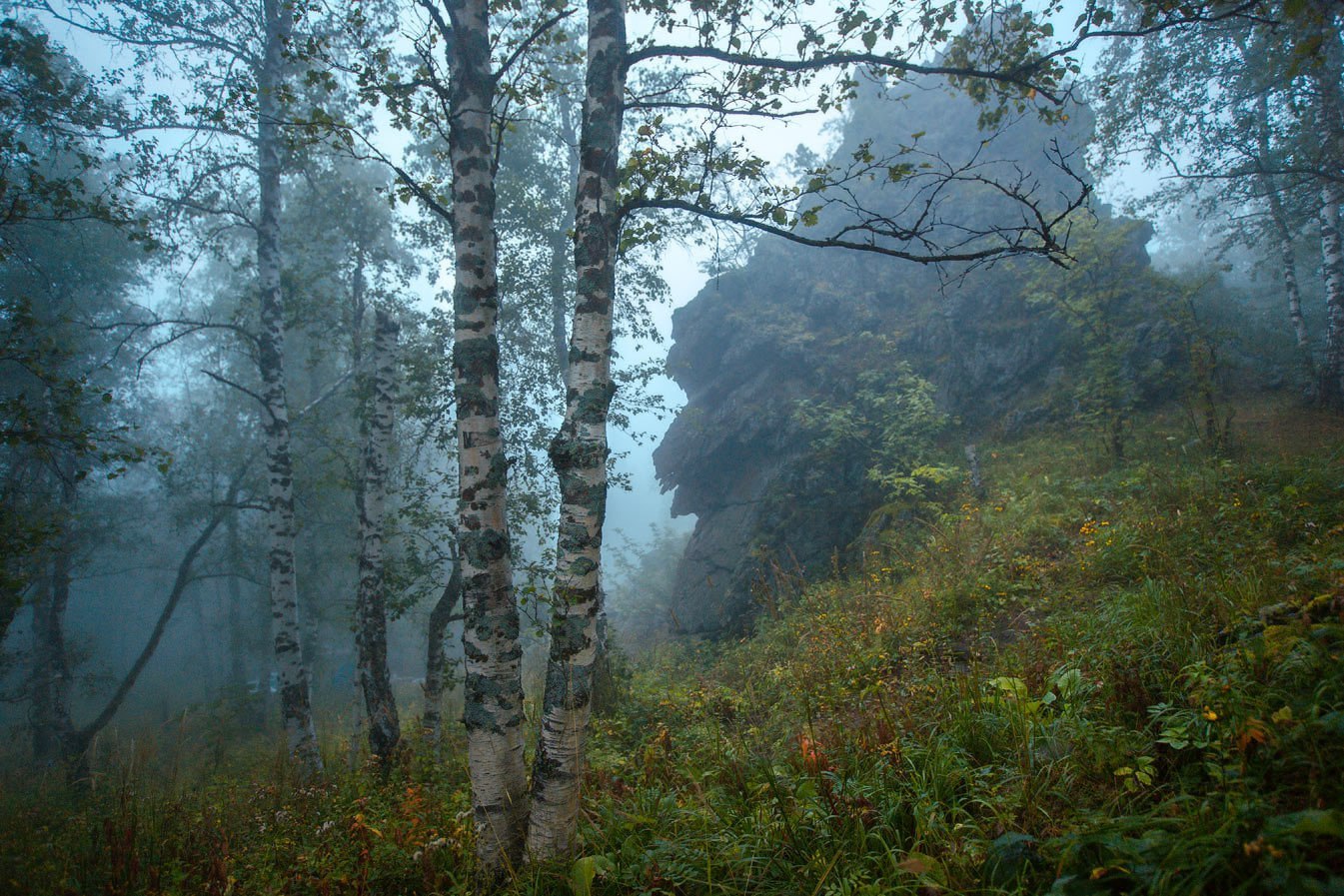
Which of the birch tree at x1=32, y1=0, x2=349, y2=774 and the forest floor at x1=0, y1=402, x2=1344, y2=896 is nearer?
the forest floor at x1=0, y1=402, x2=1344, y2=896

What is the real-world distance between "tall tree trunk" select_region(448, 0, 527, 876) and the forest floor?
47 centimetres

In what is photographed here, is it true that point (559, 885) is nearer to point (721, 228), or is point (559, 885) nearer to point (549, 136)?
point (721, 228)

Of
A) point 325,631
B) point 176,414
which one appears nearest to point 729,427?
point 325,631

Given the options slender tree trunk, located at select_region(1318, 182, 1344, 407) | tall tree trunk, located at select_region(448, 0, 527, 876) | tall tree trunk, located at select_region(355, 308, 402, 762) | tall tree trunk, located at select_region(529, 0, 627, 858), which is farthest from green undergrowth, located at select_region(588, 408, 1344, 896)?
slender tree trunk, located at select_region(1318, 182, 1344, 407)

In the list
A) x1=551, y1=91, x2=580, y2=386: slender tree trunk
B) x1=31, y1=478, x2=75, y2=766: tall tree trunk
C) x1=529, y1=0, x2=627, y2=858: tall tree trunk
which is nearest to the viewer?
x1=529, y1=0, x2=627, y2=858: tall tree trunk

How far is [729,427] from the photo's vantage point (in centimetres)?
1816

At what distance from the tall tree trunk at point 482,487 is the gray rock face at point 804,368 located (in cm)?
1031

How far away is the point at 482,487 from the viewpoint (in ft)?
12.3

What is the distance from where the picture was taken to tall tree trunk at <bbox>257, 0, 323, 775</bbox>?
7809 mm

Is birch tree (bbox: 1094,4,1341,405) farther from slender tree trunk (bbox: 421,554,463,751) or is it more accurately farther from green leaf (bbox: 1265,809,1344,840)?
slender tree trunk (bbox: 421,554,463,751)

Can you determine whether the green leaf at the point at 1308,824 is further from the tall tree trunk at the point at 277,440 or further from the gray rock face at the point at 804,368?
the gray rock face at the point at 804,368

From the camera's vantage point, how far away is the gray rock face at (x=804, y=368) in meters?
14.8

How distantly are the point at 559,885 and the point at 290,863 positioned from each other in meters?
2.43

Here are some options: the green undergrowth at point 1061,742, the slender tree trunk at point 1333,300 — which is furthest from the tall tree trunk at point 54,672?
the slender tree trunk at point 1333,300
